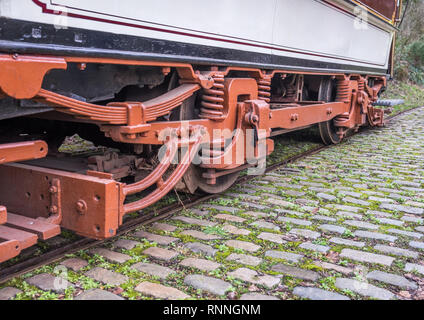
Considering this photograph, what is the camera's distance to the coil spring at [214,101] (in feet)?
12.5

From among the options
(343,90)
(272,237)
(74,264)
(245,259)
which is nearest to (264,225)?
(272,237)

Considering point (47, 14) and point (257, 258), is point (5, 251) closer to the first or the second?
point (47, 14)

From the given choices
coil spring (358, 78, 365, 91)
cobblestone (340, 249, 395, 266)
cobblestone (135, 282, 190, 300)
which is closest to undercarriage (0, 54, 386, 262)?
cobblestone (135, 282, 190, 300)

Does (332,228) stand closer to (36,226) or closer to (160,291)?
(160,291)

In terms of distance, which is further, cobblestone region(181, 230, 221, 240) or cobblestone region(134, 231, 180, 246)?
cobblestone region(181, 230, 221, 240)

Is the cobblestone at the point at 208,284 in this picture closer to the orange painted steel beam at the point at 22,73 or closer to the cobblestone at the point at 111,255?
the cobblestone at the point at 111,255

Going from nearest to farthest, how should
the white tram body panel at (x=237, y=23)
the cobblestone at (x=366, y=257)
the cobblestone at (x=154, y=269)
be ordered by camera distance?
1. the white tram body panel at (x=237, y=23)
2. the cobblestone at (x=154, y=269)
3. the cobblestone at (x=366, y=257)

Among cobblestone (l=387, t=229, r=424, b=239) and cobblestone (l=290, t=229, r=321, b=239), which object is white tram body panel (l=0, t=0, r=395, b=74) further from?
cobblestone (l=387, t=229, r=424, b=239)

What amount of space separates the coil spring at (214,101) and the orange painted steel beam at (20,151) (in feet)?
5.61

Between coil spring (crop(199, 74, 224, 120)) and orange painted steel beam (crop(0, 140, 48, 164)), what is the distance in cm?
171

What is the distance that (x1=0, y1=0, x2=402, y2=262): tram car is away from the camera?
2.32 meters

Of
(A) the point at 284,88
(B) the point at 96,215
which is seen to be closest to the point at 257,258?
(B) the point at 96,215

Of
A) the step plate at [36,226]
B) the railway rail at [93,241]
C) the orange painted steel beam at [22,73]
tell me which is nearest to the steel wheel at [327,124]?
the railway rail at [93,241]

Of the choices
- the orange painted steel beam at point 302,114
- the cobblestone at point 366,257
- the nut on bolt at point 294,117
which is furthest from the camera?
the nut on bolt at point 294,117
